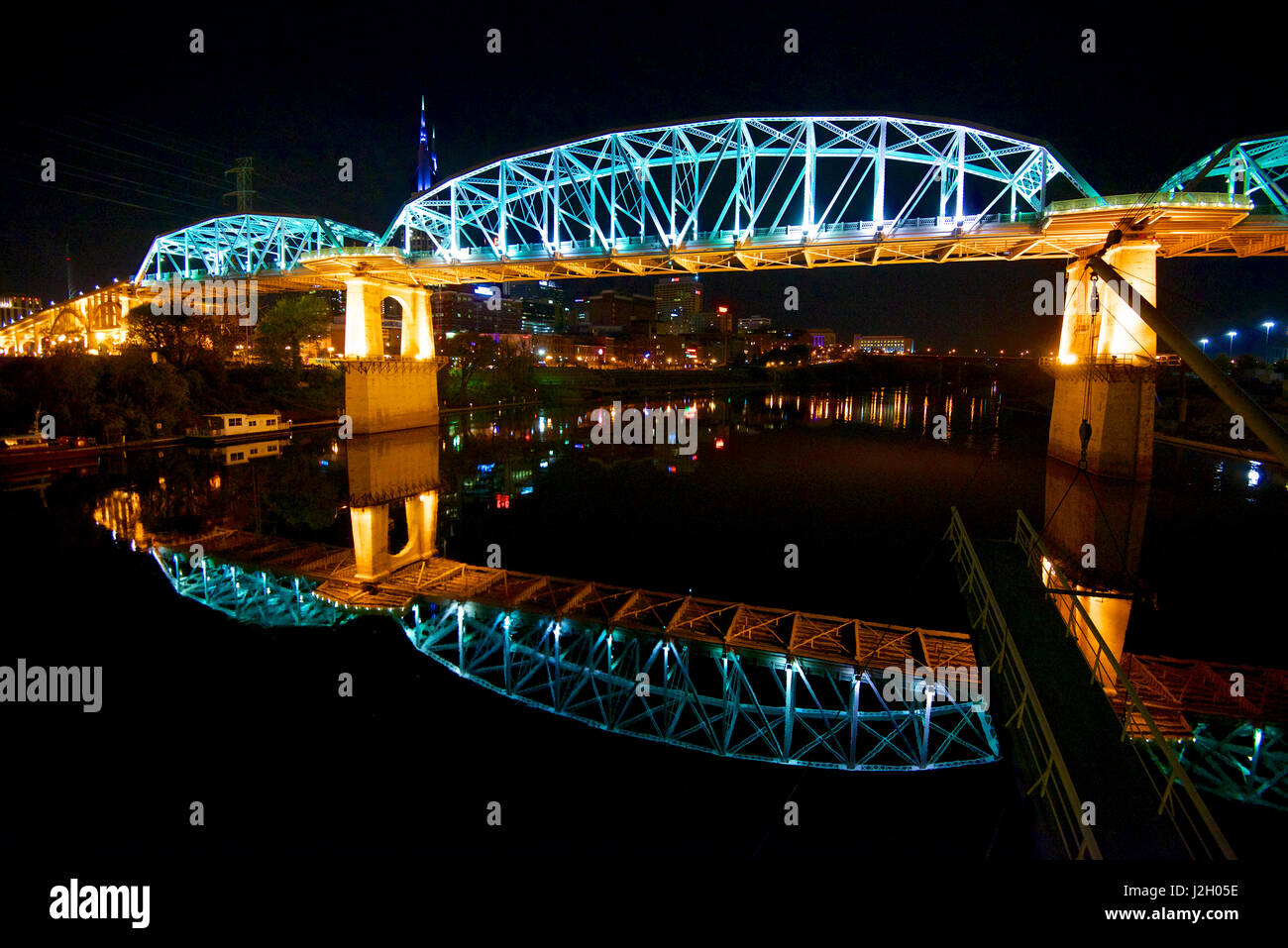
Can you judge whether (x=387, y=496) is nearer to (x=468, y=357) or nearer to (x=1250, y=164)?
(x=1250, y=164)

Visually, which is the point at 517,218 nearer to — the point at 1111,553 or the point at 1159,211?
the point at 1159,211

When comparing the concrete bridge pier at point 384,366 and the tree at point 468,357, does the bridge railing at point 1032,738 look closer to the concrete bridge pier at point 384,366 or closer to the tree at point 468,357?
the concrete bridge pier at point 384,366

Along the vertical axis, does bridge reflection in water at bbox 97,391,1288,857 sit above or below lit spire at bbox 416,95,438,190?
below

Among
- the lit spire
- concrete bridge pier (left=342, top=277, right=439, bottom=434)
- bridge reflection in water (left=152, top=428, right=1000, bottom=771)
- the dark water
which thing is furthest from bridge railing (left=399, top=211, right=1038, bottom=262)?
the lit spire

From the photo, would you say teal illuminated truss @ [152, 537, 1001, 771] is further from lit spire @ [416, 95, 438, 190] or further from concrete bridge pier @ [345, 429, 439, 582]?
lit spire @ [416, 95, 438, 190]

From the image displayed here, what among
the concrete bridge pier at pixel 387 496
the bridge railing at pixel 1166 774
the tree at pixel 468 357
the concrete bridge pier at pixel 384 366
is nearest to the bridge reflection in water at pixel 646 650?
the concrete bridge pier at pixel 387 496
